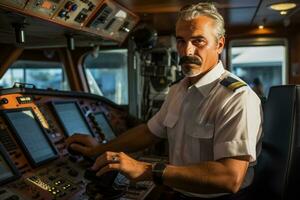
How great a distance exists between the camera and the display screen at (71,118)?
2.56 meters

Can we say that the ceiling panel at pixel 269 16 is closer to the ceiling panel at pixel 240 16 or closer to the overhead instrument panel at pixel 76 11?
the ceiling panel at pixel 240 16

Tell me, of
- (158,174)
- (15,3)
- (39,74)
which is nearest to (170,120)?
(158,174)

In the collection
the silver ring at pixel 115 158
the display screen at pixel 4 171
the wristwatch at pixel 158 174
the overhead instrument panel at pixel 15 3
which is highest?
the overhead instrument panel at pixel 15 3

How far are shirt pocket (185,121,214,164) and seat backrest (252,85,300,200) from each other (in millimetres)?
460

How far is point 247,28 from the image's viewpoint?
476cm

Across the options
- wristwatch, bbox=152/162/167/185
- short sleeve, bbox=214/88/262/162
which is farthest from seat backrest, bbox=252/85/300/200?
wristwatch, bbox=152/162/167/185

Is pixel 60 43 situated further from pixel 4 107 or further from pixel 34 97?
pixel 4 107

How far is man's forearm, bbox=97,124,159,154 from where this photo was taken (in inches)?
82.2

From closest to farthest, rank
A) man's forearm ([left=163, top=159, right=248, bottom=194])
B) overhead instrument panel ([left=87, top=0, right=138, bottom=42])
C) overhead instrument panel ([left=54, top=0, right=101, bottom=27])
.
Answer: man's forearm ([left=163, top=159, right=248, bottom=194])
overhead instrument panel ([left=54, top=0, right=101, bottom=27])
overhead instrument panel ([left=87, top=0, right=138, bottom=42])

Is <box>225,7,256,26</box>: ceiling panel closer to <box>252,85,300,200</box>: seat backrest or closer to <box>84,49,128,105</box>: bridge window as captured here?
<box>84,49,128,105</box>: bridge window

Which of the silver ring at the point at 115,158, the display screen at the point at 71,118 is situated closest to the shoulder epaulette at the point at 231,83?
the silver ring at the point at 115,158

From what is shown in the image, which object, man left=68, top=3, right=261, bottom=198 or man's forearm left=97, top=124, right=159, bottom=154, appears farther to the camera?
man's forearm left=97, top=124, right=159, bottom=154

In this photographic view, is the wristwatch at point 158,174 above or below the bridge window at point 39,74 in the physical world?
below

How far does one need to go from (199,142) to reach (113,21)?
6.35ft
